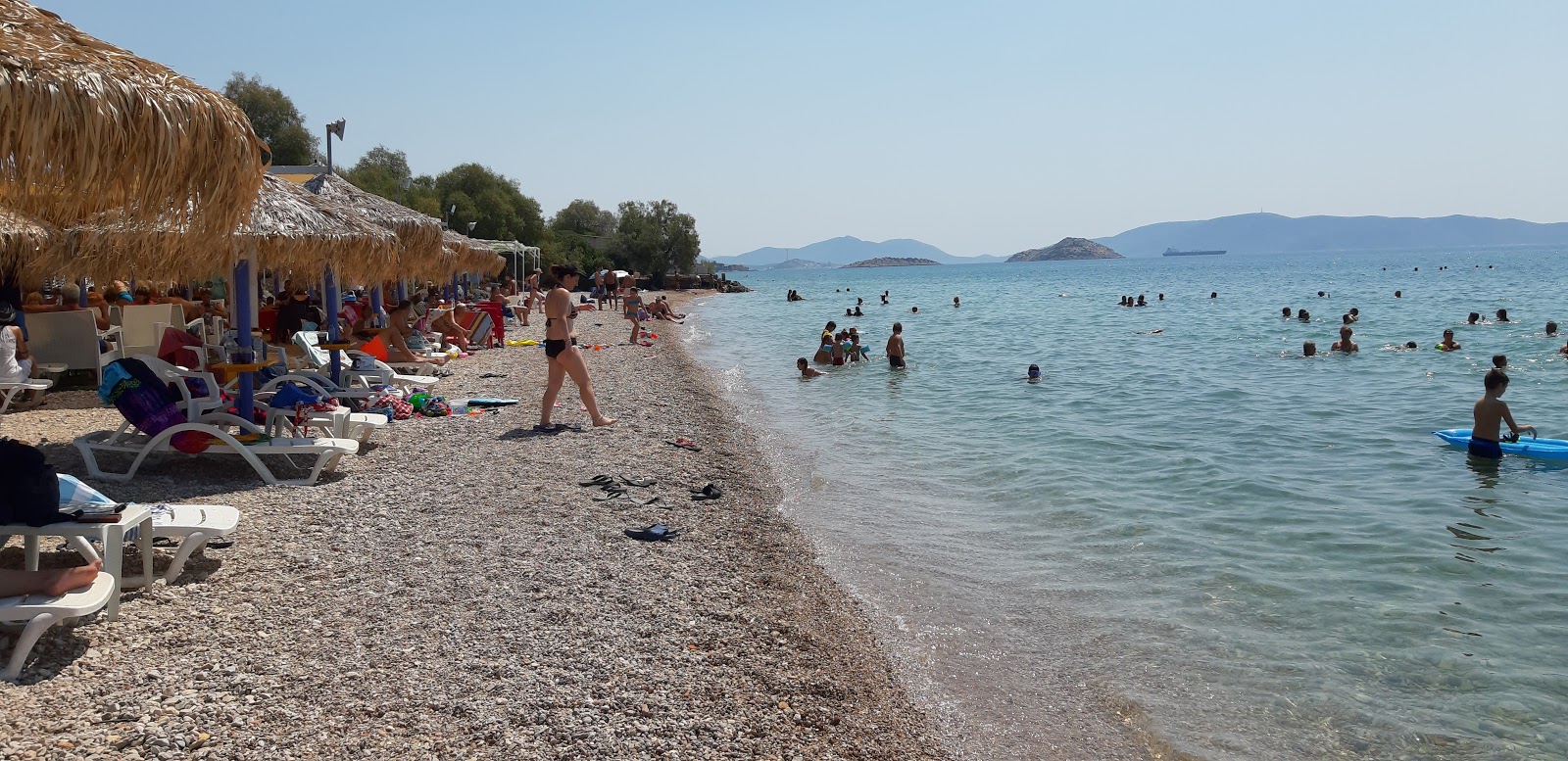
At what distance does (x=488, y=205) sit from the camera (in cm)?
6281

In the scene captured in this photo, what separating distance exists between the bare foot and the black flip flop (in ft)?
9.29

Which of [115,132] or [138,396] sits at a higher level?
[115,132]

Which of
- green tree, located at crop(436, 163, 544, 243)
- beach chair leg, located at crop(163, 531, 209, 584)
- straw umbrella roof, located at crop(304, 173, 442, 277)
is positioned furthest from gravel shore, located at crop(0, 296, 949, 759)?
green tree, located at crop(436, 163, 544, 243)

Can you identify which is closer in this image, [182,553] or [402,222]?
[182,553]

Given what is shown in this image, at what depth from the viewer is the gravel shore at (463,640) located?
342cm

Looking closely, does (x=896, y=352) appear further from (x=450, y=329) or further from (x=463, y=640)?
(x=463, y=640)

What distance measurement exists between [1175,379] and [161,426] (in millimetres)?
14670

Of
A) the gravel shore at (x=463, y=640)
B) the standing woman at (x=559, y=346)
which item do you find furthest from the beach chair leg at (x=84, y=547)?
the standing woman at (x=559, y=346)

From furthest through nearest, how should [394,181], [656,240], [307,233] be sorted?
[656,240] → [394,181] → [307,233]

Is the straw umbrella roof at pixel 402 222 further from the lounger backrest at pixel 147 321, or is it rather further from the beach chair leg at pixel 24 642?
the beach chair leg at pixel 24 642

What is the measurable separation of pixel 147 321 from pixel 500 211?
52204 mm

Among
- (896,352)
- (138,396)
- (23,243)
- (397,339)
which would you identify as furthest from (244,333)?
(896,352)

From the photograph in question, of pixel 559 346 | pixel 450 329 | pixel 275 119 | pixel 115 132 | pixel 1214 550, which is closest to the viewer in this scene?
pixel 115 132

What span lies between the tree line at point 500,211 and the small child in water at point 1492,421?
32.2 meters
